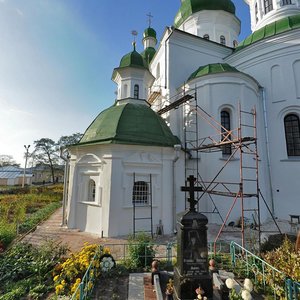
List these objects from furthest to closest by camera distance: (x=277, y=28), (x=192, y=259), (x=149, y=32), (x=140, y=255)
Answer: (x=149, y=32), (x=277, y=28), (x=140, y=255), (x=192, y=259)

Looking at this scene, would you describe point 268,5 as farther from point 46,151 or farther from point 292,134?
point 46,151

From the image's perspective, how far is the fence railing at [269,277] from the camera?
399 centimetres

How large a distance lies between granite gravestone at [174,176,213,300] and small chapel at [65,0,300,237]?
3.66m

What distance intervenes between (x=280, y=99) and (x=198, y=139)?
21.6 feet

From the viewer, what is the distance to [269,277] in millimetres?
5012

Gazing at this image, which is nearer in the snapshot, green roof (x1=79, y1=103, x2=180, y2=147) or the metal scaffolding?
green roof (x1=79, y1=103, x2=180, y2=147)

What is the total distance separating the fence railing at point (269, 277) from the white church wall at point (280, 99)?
29.9 feet

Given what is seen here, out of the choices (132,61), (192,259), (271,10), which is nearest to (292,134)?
(132,61)

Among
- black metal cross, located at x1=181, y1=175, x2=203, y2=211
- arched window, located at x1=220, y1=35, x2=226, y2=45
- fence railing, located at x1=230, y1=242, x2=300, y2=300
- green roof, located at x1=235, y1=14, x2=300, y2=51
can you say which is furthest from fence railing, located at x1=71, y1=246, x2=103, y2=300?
arched window, located at x1=220, y1=35, x2=226, y2=45

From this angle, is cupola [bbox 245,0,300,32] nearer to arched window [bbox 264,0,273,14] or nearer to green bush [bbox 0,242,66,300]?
arched window [bbox 264,0,273,14]

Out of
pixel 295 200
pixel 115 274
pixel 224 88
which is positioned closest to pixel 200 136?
pixel 224 88

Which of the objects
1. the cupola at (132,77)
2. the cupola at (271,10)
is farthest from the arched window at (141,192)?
the cupola at (271,10)

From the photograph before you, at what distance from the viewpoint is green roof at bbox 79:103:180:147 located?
34.7 ft

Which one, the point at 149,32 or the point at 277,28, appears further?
the point at 149,32
